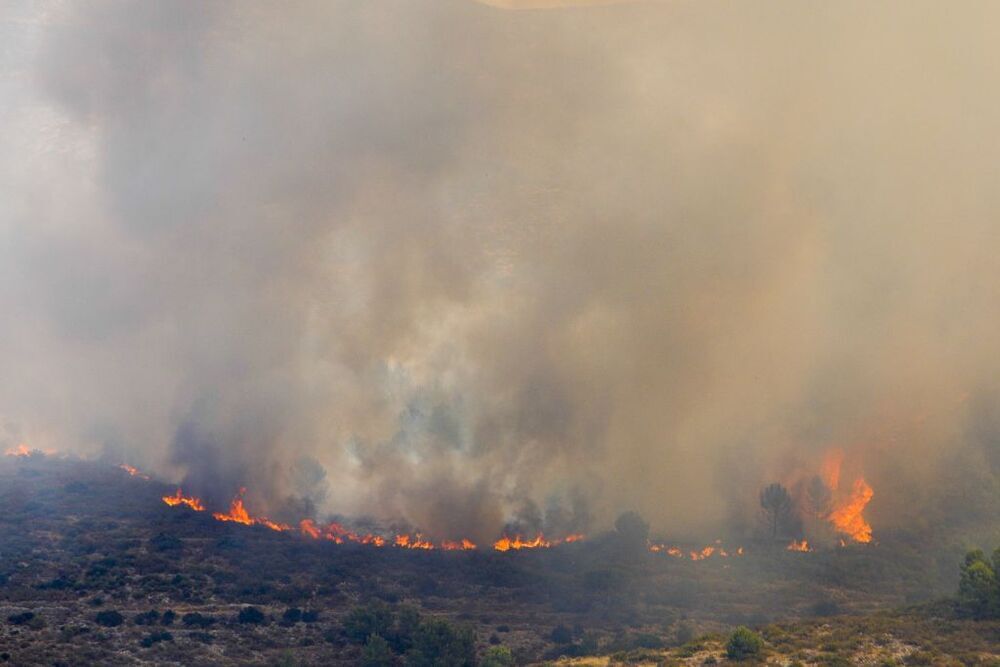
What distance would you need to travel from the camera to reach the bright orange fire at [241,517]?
91.1 meters

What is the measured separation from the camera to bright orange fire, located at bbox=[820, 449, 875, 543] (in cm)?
9194

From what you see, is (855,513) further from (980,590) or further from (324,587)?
(324,587)

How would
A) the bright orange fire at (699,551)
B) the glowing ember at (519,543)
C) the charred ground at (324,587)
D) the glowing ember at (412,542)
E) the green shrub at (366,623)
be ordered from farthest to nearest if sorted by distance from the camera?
the glowing ember at (519,543)
the glowing ember at (412,542)
the bright orange fire at (699,551)
the green shrub at (366,623)
the charred ground at (324,587)

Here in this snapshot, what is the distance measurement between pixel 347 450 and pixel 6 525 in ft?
101

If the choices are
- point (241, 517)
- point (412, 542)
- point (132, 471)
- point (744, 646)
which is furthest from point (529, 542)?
point (132, 471)

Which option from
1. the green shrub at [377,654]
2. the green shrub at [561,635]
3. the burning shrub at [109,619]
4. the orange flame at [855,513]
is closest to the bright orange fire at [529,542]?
the green shrub at [561,635]

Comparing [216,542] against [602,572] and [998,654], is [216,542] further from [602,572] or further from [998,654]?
[998,654]

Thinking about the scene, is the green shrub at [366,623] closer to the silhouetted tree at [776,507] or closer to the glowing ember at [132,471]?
the silhouetted tree at [776,507]

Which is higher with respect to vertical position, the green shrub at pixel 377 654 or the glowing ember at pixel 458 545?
the glowing ember at pixel 458 545

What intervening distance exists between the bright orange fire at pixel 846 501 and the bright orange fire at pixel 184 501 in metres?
52.9

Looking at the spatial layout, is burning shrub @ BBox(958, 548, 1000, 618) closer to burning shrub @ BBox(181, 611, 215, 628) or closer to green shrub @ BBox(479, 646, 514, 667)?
green shrub @ BBox(479, 646, 514, 667)

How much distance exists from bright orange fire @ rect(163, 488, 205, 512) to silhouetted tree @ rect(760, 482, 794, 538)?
154ft

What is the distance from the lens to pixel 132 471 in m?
105

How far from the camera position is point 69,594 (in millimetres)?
67625
